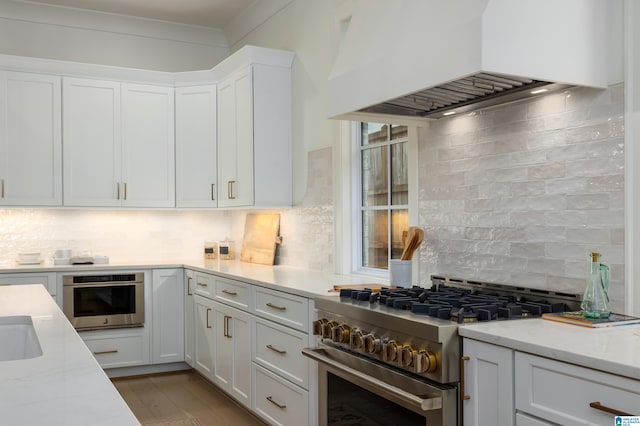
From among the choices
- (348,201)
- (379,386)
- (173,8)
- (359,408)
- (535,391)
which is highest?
(173,8)

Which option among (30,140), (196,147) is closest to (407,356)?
(196,147)

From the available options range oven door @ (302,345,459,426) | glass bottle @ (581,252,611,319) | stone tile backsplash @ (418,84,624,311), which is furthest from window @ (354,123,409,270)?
glass bottle @ (581,252,611,319)

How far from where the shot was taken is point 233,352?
3951 mm

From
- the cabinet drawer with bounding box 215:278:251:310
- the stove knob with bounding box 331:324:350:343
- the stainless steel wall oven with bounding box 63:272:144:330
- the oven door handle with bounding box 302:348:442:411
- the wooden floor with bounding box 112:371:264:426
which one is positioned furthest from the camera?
the stainless steel wall oven with bounding box 63:272:144:330

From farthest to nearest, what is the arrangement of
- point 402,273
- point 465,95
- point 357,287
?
point 357,287 < point 402,273 < point 465,95

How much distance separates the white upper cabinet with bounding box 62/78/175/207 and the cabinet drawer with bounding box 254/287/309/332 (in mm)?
2033

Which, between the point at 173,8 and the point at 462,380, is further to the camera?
the point at 173,8

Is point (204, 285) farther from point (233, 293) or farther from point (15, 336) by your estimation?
point (15, 336)

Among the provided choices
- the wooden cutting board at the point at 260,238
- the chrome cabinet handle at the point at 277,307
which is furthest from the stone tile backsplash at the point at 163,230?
the chrome cabinet handle at the point at 277,307

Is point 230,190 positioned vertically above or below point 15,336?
above

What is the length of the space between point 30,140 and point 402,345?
3.79m

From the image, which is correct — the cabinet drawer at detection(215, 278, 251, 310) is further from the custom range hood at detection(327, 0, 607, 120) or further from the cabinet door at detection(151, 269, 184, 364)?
the custom range hood at detection(327, 0, 607, 120)

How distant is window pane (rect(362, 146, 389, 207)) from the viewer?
371 centimetres

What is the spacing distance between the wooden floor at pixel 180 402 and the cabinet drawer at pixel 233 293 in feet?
2.24
